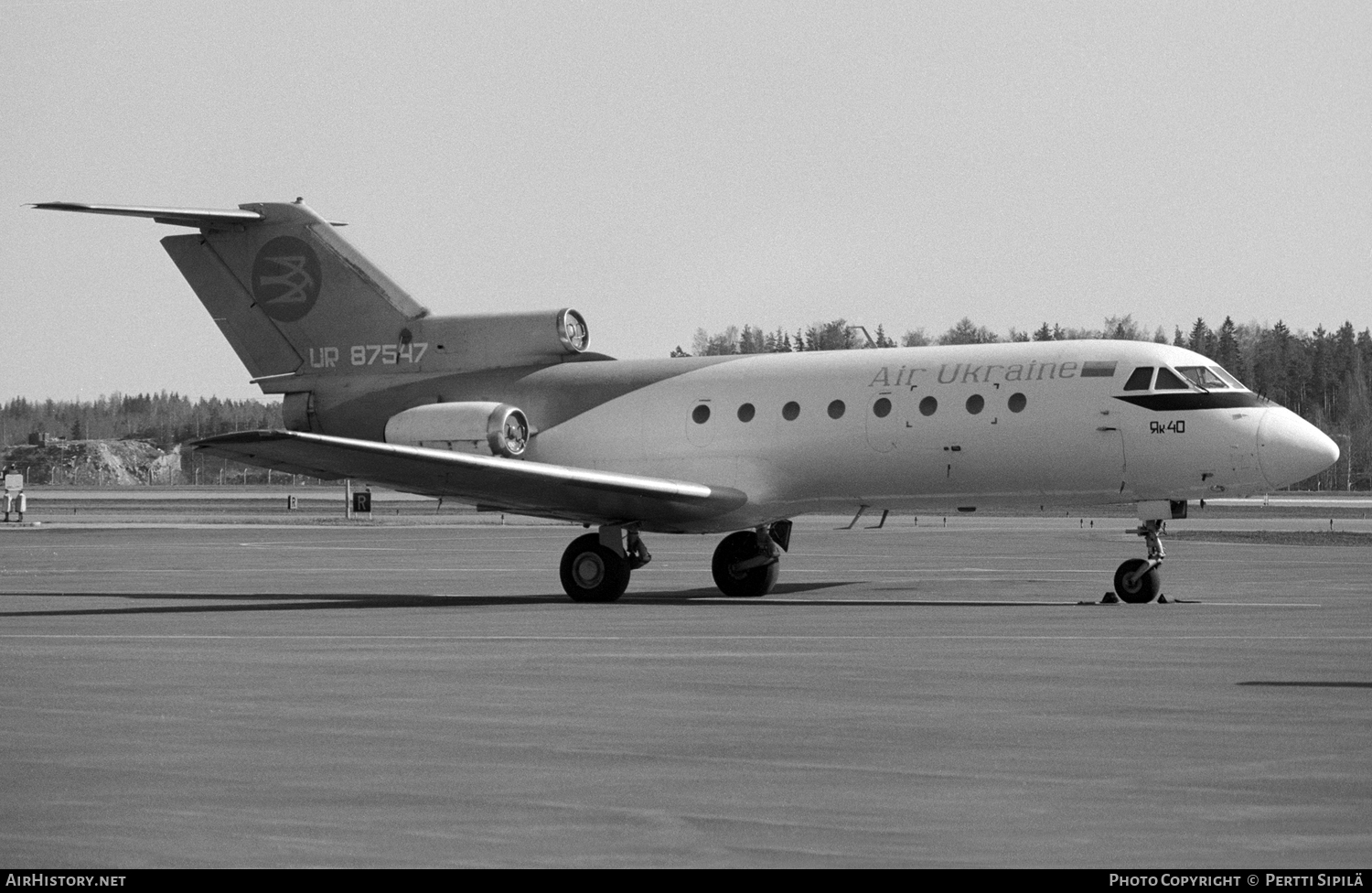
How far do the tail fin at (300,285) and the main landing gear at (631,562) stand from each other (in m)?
6.30

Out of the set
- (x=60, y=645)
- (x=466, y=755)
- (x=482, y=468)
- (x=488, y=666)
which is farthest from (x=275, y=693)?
(x=482, y=468)

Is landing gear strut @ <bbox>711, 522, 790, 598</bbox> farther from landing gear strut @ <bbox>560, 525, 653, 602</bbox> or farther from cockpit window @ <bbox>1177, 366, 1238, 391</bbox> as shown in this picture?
cockpit window @ <bbox>1177, 366, 1238, 391</bbox>

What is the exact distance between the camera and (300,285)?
3200 cm

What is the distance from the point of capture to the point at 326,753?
1122 centimetres

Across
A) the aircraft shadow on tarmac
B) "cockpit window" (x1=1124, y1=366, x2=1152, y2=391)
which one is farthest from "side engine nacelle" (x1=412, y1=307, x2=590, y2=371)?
"cockpit window" (x1=1124, y1=366, x2=1152, y2=391)

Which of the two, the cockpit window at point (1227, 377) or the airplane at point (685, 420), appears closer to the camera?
the airplane at point (685, 420)

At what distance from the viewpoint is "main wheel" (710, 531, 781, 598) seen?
97.0 feet

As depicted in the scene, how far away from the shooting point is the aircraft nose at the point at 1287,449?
25938 mm

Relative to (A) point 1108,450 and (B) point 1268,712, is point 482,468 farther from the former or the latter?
(B) point 1268,712

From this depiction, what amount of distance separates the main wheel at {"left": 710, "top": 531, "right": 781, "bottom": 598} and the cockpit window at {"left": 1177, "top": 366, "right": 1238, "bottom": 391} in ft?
23.5

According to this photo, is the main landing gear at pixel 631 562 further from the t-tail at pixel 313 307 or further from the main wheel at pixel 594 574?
the t-tail at pixel 313 307

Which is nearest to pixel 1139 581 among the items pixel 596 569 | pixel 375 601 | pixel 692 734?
pixel 596 569

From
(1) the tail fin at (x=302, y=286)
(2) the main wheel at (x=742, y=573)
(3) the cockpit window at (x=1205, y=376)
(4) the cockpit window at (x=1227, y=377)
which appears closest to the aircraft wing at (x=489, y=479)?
(2) the main wheel at (x=742, y=573)

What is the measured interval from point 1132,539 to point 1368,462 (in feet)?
398
